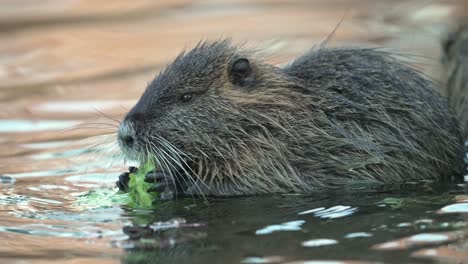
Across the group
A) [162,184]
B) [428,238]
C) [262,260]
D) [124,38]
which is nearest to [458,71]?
[162,184]

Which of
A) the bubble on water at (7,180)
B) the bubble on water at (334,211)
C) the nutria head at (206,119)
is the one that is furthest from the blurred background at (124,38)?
the bubble on water at (334,211)

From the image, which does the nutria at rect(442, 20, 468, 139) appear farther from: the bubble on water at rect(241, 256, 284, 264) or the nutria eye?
the bubble on water at rect(241, 256, 284, 264)

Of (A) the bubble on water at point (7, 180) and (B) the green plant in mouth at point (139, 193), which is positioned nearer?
(B) the green plant in mouth at point (139, 193)

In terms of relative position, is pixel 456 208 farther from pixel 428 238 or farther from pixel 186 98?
pixel 186 98

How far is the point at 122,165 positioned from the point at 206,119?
1.25m

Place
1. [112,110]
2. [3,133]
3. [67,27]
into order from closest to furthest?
[3,133] → [112,110] → [67,27]

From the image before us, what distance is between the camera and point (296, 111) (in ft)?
19.4

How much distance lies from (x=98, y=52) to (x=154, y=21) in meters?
2.10

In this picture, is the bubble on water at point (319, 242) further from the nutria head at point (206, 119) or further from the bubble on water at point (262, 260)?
the nutria head at point (206, 119)

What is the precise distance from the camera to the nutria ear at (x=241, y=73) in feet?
19.6

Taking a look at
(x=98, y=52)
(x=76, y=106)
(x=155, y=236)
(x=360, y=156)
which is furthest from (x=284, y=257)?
(x=98, y=52)

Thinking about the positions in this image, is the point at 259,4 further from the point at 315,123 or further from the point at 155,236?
the point at 155,236

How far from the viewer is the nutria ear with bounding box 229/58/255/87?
599cm

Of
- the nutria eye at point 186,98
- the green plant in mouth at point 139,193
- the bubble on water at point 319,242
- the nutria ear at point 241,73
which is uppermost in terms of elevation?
the nutria ear at point 241,73
